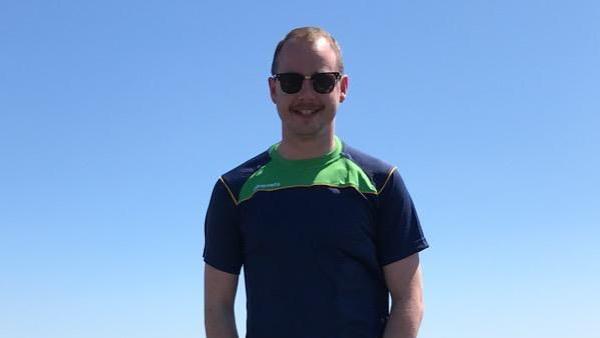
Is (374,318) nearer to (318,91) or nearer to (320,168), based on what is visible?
(320,168)

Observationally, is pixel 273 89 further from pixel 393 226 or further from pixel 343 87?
pixel 393 226

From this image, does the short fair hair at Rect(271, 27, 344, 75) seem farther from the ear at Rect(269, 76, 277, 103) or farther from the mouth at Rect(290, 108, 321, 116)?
the mouth at Rect(290, 108, 321, 116)

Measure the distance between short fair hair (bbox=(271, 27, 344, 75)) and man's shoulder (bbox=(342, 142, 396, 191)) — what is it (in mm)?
756

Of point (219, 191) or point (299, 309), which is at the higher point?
point (219, 191)

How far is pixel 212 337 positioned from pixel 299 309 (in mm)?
971

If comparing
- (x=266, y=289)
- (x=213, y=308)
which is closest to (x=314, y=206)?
(x=266, y=289)

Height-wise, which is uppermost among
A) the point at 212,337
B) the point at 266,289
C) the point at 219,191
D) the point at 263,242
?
the point at 219,191

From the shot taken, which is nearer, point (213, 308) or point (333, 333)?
point (333, 333)

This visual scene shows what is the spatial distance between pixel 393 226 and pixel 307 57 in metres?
1.68

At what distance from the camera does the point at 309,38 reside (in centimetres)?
675

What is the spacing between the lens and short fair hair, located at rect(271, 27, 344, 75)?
6.78m

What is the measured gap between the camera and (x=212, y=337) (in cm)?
680

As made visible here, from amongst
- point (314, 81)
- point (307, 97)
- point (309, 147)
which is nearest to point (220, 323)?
point (309, 147)

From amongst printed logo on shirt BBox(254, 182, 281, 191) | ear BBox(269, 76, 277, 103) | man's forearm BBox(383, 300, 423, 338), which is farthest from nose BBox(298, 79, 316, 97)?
man's forearm BBox(383, 300, 423, 338)
